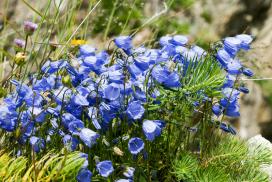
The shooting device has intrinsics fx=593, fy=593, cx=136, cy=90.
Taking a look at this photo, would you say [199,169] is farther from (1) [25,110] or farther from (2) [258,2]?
(2) [258,2]

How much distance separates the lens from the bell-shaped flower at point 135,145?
2.07 meters

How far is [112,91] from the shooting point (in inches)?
81.4

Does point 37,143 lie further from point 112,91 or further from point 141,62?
point 141,62

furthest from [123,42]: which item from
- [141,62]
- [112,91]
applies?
[112,91]

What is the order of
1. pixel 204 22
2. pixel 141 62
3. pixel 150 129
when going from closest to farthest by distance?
pixel 150 129
pixel 141 62
pixel 204 22

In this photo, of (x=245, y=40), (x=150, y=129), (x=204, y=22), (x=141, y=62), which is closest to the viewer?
(x=150, y=129)

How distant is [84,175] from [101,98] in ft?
1.00

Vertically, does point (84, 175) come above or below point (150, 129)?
below

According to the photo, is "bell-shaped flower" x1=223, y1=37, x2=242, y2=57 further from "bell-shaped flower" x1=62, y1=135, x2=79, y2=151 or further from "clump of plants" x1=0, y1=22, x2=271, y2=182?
"bell-shaped flower" x1=62, y1=135, x2=79, y2=151

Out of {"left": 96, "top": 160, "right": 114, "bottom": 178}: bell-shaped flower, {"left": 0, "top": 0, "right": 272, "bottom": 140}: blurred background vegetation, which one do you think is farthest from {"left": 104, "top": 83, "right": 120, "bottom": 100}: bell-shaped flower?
{"left": 0, "top": 0, "right": 272, "bottom": 140}: blurred background vegetation

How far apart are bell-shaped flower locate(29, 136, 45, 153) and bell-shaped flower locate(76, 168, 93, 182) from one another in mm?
219

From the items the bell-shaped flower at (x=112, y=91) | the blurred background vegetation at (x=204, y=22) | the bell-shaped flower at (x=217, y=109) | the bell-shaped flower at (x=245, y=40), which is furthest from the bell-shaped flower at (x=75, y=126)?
the blurred background vegetation at (x=204, y=22)

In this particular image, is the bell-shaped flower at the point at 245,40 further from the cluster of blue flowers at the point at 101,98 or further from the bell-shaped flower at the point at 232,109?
the bell-shaped flower at the point at 232,109

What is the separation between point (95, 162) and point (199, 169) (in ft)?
1.26
